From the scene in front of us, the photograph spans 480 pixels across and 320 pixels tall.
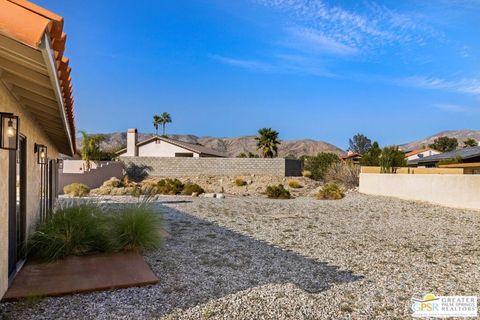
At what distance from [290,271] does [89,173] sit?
919 inches

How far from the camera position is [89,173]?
2628 cm

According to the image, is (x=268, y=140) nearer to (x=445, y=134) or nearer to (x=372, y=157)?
(x=372, y=157)

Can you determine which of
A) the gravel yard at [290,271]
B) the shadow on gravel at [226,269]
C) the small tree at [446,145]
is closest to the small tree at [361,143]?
the small tree at [446,145]

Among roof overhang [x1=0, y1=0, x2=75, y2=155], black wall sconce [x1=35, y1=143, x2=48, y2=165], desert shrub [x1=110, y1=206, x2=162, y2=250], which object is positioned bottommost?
desert shrub [x1=110, y1=206, x2=162, y2=250]

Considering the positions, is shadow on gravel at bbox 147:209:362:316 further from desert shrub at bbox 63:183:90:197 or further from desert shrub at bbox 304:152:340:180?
desert shrub at bbox 304:152:340:180

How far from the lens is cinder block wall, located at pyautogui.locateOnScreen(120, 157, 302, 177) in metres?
34.0

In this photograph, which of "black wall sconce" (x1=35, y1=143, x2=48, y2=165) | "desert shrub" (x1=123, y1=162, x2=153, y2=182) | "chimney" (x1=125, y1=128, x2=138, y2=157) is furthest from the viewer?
"chimney" (x1=125, y1=128, x2=138, y2=157)

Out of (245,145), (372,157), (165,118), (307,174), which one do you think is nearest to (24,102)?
(372,157)

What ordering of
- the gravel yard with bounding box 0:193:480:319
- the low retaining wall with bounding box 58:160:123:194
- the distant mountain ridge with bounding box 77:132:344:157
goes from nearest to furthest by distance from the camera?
the gravel yard with bounding box 0:193:480:319 → the low retaining wall with bounding box 58:160:123:194 → the distant mountain ridge with bounding box 77:132:344:157

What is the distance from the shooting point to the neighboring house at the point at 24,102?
204cm

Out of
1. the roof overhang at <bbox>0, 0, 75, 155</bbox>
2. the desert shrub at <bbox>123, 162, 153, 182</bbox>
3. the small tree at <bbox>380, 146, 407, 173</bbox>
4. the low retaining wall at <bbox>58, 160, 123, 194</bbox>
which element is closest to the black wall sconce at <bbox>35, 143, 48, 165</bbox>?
the roof overhang at <bbox>0, 0, 75, 155</bbox>

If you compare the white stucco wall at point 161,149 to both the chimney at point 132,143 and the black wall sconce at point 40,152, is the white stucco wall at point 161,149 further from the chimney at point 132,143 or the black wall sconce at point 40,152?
the black wall sconce at point 40,152

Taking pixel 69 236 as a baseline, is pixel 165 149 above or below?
above

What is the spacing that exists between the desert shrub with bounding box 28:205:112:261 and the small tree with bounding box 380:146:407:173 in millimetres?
17647
